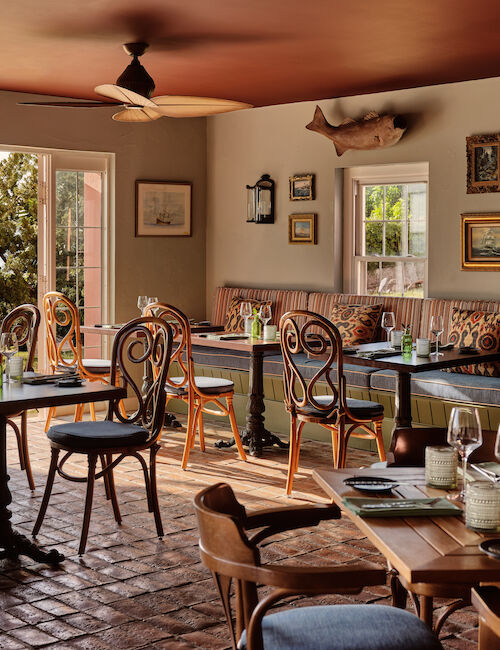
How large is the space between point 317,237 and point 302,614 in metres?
5.81

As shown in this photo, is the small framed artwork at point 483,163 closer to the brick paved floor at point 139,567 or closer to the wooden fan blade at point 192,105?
the wooden fan blade at point 192,105

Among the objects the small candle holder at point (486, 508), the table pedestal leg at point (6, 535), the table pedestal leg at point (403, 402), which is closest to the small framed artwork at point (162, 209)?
the table pedestal leg at point (403, 402)

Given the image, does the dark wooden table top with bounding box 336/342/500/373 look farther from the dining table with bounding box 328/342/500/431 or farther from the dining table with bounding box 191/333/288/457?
the dining table with bounding box 191/333/288/457

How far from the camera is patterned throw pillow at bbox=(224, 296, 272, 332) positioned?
7.88 metres

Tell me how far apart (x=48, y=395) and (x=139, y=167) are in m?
4.67

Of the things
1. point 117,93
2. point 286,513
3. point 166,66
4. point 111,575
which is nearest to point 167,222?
point 166,66

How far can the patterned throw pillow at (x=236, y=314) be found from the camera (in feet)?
25.8

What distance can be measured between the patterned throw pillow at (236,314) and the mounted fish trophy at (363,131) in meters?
1.50

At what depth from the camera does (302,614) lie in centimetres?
223

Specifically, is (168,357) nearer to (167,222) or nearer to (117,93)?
(117,93)

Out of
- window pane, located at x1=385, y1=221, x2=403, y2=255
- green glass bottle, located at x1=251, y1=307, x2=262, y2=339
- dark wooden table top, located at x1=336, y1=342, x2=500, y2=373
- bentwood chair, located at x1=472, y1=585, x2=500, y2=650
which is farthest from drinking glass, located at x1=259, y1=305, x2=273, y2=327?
bentwood chair, located at x1=472, y1=585, x2=500, y2=650

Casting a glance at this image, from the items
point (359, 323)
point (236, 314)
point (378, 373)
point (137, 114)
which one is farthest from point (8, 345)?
point (236, 314)

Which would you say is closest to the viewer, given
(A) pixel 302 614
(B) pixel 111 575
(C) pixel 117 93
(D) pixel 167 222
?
(A) pixel 302 614

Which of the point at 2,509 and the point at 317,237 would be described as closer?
the point at 2,509
